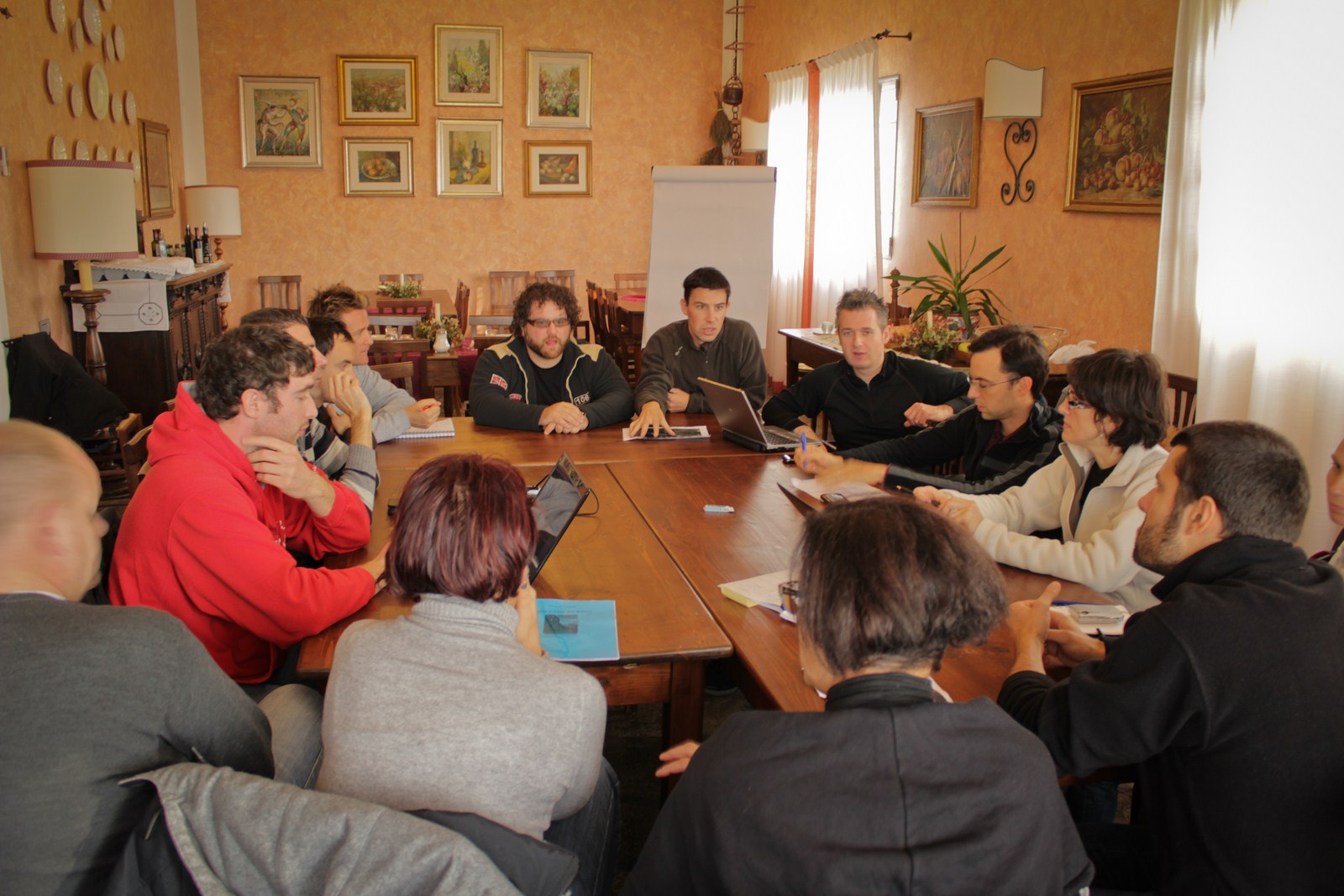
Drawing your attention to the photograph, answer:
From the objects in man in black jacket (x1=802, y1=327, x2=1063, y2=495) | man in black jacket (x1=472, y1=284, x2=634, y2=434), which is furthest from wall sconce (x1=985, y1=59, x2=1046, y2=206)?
man in black jacket (x1=802, y1=327, x2=1063, y2=495)

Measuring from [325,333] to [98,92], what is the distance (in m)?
4.18

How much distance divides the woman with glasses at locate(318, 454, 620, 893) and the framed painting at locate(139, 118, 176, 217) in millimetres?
6941

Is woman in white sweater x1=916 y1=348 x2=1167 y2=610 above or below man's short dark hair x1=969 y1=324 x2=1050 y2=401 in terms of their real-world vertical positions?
below

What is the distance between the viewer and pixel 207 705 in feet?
4.75

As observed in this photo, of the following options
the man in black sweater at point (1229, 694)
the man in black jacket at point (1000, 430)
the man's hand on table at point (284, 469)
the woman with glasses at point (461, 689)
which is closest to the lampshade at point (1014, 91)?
the man in black jacket at point (1000, 430)

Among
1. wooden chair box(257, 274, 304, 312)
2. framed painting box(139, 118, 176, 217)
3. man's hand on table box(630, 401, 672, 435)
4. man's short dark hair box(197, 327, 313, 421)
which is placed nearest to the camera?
man's short dark hair box(197, 327, 313, 421)

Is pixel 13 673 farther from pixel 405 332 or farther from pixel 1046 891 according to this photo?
pixel 405 332

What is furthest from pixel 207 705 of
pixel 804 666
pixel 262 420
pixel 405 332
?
pixel 405 332

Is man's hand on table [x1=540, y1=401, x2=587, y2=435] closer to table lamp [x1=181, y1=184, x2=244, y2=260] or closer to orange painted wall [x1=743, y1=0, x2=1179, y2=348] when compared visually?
orange painted wall [x1=743, y1=0, x2=1179, y2=348]

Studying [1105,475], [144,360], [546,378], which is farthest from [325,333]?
[144,360]

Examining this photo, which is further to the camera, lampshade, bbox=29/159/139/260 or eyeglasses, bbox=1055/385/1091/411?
lampshade, bbox=29/159/139/260

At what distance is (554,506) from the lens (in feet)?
8.13

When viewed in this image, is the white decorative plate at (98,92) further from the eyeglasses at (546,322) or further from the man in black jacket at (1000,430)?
the man in black jacket at (1000,430)

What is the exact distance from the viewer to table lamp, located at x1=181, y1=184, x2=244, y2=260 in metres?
8.27
